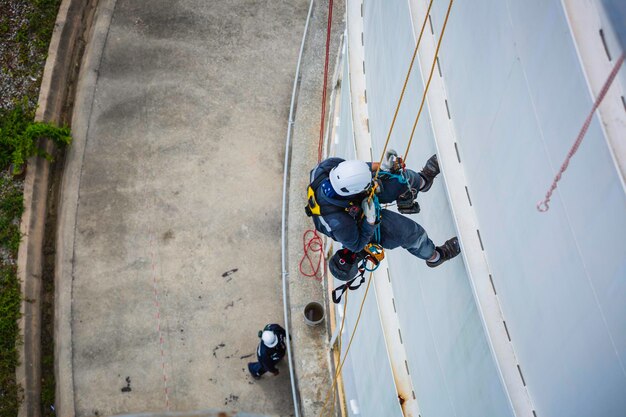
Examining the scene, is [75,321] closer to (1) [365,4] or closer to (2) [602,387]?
(1) [365,4]

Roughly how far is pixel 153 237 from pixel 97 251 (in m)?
0.92

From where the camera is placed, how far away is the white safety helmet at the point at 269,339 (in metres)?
8.62

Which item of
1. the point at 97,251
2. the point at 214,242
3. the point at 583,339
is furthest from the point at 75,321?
the point at 583,339

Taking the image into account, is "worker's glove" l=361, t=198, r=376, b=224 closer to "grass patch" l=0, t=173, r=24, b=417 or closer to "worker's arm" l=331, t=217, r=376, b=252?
"worker's arm" l=331, t=217, r=376, b=252

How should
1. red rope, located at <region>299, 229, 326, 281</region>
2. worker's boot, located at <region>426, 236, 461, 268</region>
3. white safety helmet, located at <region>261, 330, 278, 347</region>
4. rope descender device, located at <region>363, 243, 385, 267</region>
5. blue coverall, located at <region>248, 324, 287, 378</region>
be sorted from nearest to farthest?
worker's boot, located at <region>426, 236, 461, 268</region> < rope descender device, located at <region>363, 243, 385, 267</region> < white safety helmet, located at <region>261, 330, 278, 347</region> < blue coverall, located at <region>248, 324, 287, 378</region> < red rope, located at <region>299, 229, 326, 281</region>

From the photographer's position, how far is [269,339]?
862 centimetres

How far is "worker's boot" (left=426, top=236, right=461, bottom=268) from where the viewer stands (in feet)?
14.7

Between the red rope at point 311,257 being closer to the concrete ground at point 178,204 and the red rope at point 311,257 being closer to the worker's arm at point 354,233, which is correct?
the concrete ground at point 178,204

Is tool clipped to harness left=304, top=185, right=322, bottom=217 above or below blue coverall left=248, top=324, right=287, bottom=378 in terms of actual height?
above

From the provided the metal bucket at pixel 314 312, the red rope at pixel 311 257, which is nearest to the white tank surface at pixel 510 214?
the metal bucket at pixel 314 312

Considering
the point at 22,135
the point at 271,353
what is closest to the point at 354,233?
the point at 271,353

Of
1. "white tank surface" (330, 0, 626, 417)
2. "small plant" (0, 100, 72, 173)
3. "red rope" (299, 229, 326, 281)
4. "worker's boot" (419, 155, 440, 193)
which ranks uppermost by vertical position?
"small plant" (0, 100, 72, 173)

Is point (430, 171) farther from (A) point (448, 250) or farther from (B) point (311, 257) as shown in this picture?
(B) point (311, 257)

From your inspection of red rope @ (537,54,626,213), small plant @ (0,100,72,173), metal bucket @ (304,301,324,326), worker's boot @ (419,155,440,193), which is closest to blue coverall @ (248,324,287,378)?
metal bucket @ (304,301,324,326)
